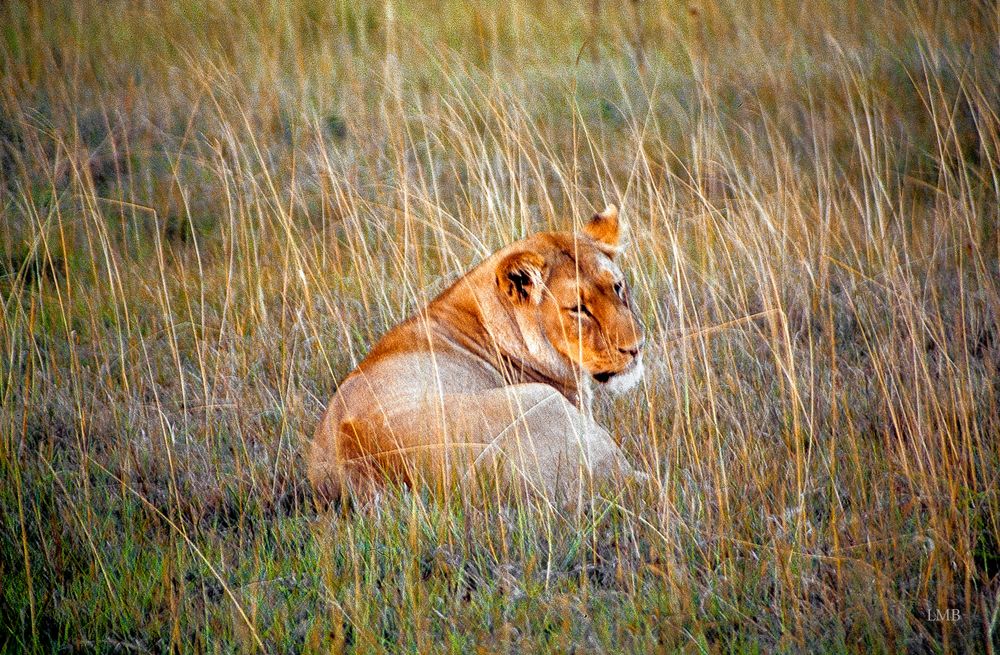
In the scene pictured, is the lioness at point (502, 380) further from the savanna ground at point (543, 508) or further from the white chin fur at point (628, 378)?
the savanna ground at point (543, 508)

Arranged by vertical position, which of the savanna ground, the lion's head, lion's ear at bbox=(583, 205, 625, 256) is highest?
lion's ear at bbox=(583, 205, 625, 256)

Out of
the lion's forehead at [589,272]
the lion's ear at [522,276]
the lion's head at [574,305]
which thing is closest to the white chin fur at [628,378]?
the lion's head at [574,305]

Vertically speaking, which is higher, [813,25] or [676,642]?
[813,25]

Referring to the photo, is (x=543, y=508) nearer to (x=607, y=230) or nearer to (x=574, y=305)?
(x=574, y=305)

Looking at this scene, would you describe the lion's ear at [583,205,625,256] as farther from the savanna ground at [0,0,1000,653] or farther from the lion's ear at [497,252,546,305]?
the lion's ear at [497,252,546,305]

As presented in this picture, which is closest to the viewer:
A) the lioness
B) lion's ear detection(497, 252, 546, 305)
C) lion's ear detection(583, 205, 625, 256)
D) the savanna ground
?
the savanna ground

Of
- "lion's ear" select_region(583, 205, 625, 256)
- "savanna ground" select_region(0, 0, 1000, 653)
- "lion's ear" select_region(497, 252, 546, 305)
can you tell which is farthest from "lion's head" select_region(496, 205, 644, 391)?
"lion's ear" select_region(583, 205, 625, 256)

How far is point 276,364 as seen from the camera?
4754 mm

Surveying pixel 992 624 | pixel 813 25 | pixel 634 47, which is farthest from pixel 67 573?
pixel 634 47

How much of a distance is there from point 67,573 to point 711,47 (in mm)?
7333

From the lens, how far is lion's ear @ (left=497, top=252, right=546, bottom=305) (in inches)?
161

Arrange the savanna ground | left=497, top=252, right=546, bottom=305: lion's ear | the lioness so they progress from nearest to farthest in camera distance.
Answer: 1. the savanna ground
2. the lioness
3. left=497, top=252, right=546, bottom=305: lion's ear

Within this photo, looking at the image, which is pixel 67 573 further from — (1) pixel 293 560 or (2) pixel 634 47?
(2) pixel 634 47

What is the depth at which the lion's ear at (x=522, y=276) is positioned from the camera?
13.4 feet
